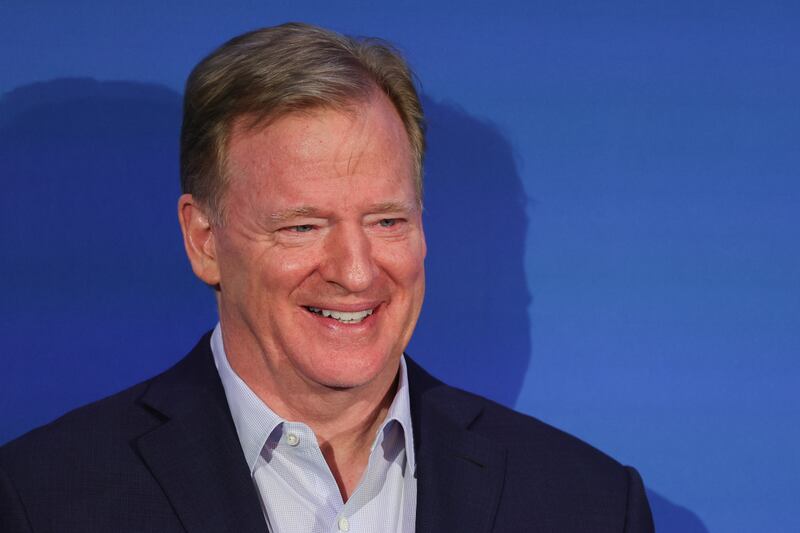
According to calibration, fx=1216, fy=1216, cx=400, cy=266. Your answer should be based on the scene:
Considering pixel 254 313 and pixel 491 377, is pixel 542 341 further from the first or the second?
pixel 254 313

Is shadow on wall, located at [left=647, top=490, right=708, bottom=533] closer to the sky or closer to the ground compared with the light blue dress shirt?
closer to the ground

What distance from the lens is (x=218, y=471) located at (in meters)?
2.19

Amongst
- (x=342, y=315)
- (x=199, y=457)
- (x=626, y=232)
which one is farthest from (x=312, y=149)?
(x=626, y=232)

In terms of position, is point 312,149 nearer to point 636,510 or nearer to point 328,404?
point 328,404

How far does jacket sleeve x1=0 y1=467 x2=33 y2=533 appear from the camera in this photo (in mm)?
2102

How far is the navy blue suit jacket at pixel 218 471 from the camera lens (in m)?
2.13

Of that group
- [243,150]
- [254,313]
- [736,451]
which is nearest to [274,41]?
[243,150]

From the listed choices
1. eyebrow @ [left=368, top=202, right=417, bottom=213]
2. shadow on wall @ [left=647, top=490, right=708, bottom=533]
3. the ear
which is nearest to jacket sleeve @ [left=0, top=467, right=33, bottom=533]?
the ear

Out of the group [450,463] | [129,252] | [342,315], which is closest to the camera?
[342,315]

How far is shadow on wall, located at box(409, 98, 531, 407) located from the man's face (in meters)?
0.53

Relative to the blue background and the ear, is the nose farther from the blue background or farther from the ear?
the blue background

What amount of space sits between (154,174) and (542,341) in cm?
96

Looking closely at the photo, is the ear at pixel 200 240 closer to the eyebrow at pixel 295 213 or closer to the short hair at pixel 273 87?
the short hair at pixel 273 87

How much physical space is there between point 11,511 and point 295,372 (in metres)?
0.55
